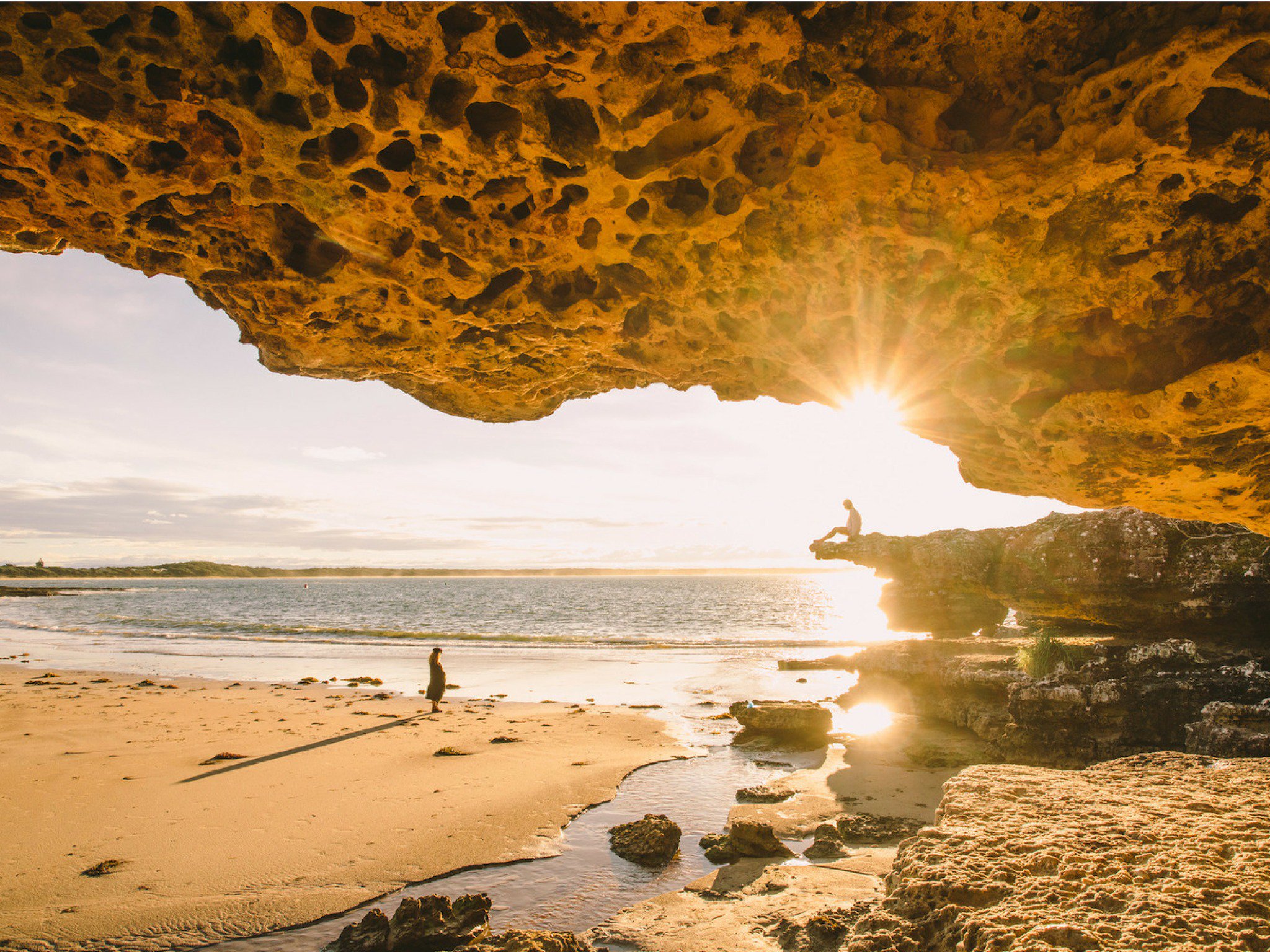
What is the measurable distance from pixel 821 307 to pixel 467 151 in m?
2.33

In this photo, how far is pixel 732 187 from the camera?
350cm

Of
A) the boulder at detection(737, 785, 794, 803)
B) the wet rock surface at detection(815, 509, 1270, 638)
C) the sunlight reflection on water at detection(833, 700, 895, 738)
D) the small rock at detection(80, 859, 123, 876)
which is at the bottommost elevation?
the sunlight reflection on water at detection(833, 700, 895, 738)

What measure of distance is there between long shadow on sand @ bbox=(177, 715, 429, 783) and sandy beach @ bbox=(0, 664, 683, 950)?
4 cm

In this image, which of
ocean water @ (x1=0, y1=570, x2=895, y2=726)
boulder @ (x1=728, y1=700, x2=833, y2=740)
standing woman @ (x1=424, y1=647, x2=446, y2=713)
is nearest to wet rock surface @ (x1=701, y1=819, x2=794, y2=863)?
boulder @ (x1=728, y1=700, x2=833, y2=740)

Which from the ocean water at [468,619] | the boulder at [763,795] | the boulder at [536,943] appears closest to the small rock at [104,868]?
the boulder at [536,943]

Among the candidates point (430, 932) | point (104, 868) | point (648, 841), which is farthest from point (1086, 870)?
point (104, 868)

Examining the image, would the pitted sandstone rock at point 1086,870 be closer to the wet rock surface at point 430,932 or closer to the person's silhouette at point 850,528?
the wet rock surface at point 430,932

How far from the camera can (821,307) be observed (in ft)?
13.6

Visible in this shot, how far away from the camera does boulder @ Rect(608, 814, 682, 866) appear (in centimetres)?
580

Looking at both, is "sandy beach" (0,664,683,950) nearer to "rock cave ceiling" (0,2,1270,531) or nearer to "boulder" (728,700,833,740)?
"boulder" (728,700,833,740)

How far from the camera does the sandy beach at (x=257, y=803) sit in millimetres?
5086

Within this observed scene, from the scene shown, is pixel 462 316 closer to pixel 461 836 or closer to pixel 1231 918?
pixel 1231 918

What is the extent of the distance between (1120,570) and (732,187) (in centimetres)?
923

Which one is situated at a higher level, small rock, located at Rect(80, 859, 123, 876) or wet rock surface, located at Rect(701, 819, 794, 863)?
wet rock surface, located at Rect(701, 819, 794, 863)
